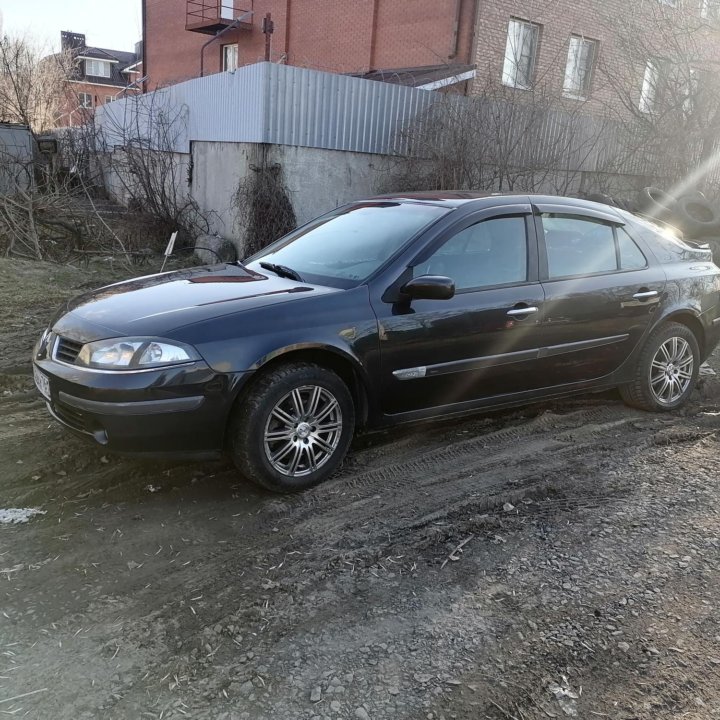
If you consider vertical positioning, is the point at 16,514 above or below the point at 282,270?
below

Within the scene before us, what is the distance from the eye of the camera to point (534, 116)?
11492 millimetres

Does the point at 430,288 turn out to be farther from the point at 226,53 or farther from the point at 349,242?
the point at 226,53

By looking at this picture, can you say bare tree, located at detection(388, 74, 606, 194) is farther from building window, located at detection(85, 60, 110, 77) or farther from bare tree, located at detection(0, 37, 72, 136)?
building window, located at detection(85, 60, 110, 77)

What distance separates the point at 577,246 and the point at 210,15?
25.0m

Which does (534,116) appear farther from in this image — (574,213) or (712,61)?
(574,213)

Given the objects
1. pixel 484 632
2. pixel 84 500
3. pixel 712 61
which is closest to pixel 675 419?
pixel 484 632

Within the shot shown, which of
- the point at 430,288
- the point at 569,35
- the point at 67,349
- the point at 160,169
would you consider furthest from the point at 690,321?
the point at 569,35

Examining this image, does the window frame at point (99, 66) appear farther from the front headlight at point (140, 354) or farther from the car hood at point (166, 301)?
the front headlight at point (140, 354)

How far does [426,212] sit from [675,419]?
266 cm

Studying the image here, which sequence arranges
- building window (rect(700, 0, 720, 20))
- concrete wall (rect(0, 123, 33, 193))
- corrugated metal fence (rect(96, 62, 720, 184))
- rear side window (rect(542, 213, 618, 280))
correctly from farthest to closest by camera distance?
building window (rect(700, 0, 720, 20)) → concrete wall (rect(0, 123, 33, 193)) → corrugated metal fence (rect(96, 62, 720, 184)) → rear side window (rect(542, 213, 618, 280))

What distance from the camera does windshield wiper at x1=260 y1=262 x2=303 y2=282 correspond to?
14.3 feet

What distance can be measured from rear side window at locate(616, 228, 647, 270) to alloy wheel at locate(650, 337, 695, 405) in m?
0.67

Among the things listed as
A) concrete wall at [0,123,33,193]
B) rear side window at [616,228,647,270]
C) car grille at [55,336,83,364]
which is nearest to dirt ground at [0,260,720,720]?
car grille at [55,336,83,364]

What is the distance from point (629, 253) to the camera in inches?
204
